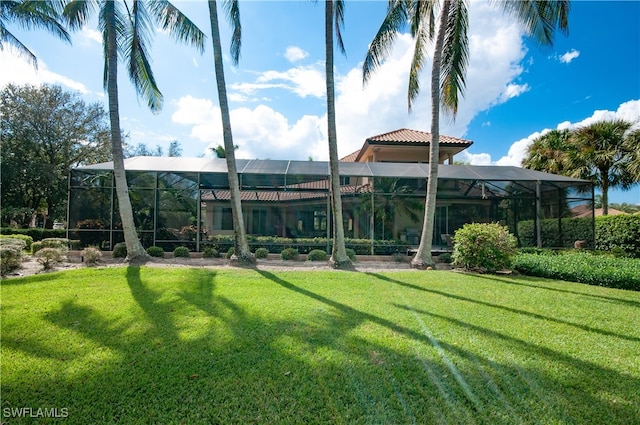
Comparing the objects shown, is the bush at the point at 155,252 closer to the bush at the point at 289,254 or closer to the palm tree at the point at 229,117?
the palm tree at the point at 229,117

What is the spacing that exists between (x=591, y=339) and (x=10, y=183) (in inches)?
1198

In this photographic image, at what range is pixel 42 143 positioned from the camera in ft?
75.0

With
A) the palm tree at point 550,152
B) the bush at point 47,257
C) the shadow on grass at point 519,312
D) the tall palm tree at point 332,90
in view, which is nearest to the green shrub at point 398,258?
the tall palm tree at point 332,90

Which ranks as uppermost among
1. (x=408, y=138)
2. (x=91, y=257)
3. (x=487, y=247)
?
(x=408, y=138)

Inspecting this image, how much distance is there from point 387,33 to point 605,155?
1465 cm

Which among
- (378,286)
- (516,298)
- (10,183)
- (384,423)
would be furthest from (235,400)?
(10,183)

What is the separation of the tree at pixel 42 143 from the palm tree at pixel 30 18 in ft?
37.6

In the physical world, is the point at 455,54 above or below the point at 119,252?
above

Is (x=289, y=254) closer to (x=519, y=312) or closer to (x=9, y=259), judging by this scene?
(x=519, y=312)

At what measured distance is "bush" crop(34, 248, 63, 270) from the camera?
9086 mm

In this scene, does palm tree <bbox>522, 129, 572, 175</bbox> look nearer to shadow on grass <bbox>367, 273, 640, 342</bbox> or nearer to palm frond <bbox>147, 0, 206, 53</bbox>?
shadow on grass <bbox>367, 273, 640, 342</bbox>

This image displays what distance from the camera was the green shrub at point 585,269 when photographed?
788 cm

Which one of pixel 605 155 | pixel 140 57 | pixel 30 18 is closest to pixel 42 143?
pixel 30 18

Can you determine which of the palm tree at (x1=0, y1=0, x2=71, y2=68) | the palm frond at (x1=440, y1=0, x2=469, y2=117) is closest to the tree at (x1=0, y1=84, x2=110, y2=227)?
the palm tree at (x1=0, y1=0, x2=71, y2=68)
